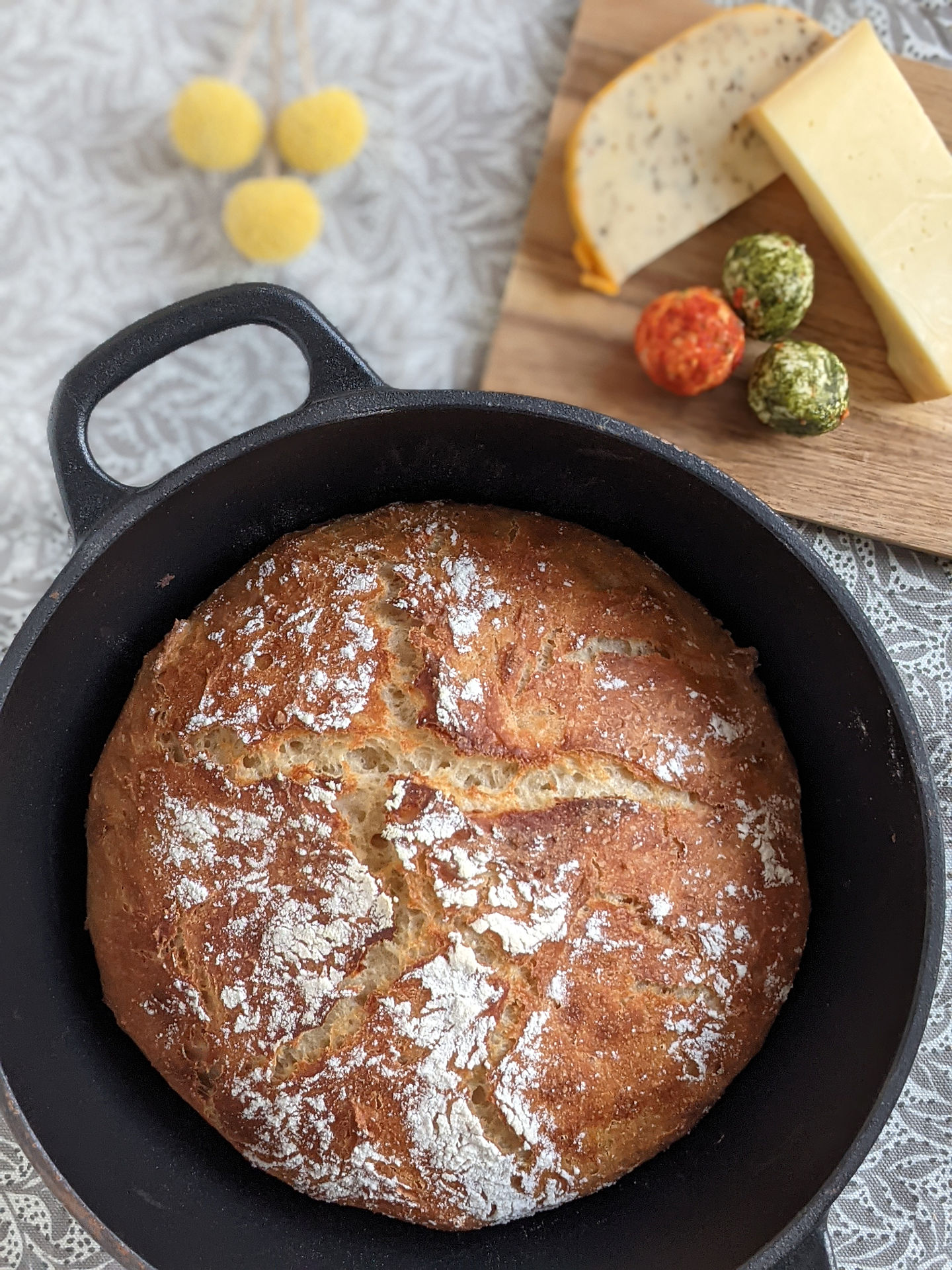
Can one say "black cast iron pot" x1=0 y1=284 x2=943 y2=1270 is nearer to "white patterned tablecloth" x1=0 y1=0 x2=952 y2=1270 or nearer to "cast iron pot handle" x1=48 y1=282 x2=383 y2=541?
"cast iron pot handle" x1=48 y1=282 x2=383 y2=541

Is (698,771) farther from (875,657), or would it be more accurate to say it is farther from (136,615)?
(136,615)

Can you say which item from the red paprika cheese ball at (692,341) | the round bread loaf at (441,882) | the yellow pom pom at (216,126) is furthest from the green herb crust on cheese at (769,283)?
the yellow pom pom at (216,126)

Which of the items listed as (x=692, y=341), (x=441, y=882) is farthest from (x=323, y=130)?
(x=441, y=882)

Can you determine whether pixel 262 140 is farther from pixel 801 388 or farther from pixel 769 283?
pixel 801 388

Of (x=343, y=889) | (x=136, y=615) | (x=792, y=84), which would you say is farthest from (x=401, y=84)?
(x=343, y=889)

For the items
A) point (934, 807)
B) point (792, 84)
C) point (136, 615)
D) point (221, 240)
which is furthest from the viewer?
point (221, 240)

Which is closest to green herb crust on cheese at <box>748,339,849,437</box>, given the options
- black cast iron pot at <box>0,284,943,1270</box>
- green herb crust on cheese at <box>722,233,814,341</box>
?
green herb crust on cheese at <box>722,233,814,341</box>
